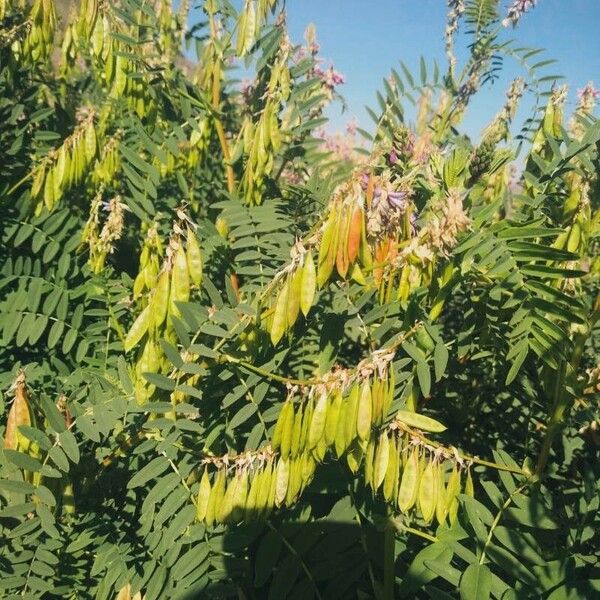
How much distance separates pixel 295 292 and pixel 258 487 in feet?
1.15

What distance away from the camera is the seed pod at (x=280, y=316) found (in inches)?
38.0

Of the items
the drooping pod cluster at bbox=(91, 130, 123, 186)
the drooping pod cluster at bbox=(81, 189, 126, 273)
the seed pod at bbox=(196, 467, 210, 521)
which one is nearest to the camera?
the seed pod at bbox=(196, 467, 210, 521)

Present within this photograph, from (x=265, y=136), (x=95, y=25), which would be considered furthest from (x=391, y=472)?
(x=95, y=25)

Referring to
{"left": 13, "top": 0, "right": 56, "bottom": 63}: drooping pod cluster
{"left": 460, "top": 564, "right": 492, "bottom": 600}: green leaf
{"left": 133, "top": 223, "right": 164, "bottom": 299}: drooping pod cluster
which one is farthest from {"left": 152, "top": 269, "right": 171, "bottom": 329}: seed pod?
{"left": 13, "top": 0, "right": 56, "bottom": 63}: drooping pod cluster

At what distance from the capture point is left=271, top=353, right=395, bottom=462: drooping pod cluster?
0.87 m

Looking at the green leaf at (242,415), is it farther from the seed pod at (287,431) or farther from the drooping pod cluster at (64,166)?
the drooping pod cluster at (64,166)

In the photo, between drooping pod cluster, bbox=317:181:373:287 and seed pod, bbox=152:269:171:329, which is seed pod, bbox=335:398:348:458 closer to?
drooping pod cluster, bbox=317:181:373:287

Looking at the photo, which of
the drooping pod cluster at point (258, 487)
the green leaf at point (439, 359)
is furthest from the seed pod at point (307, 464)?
the green leaf at point (439, 359)

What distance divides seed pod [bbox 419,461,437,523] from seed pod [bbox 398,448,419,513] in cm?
2

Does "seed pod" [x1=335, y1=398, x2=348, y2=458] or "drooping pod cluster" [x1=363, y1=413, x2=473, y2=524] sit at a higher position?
"seed pod" [x1=335, y1=398, x2=348, y2=458]

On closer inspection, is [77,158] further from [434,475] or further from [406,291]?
[434,475]

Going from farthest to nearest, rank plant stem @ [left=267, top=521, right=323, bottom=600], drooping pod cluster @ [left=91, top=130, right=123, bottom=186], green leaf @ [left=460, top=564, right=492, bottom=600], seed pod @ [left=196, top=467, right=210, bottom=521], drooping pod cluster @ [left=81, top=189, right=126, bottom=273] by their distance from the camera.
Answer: drooping pod cluster @ [left=91, top=130, right=123, bottom=186], drooping pod cluster @ [left=81, top=189, right=126, bottom=273], plant stem @ [left=267, top=521, right=323, bottom=600], seed pod @ [left=196, top=467, right=210, bottom=521], green leaf @ [left=460, top=564, right=492, bottom=600]

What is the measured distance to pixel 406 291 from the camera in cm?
105

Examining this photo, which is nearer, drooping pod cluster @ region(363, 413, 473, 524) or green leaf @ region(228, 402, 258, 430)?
drooping pod cluster @ region(363, 413, 473, 524)
